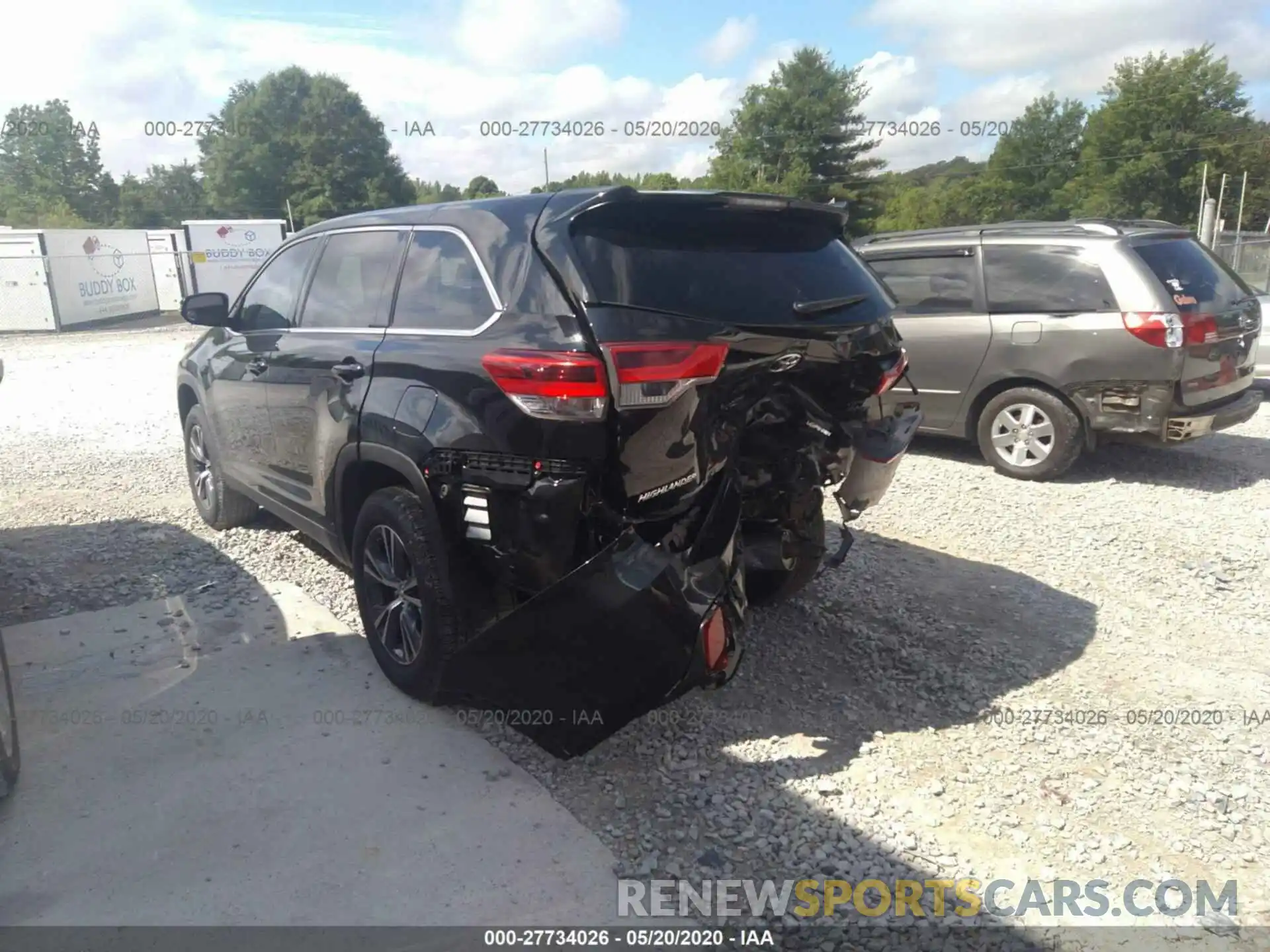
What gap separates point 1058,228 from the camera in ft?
23.6

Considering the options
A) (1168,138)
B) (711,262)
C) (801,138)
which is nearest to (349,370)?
(711,262)

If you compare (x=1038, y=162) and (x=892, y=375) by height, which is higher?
(x=1038, y=162)

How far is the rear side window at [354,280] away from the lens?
3953 mm

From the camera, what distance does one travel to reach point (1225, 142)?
168 feet

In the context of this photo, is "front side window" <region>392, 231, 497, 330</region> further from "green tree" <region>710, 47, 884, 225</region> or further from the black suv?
"green tree" <region>710, 47, 884, 225</region>

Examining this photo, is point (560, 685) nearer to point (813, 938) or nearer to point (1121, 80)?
point (813, 938)

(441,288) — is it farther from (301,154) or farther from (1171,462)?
(301,154)

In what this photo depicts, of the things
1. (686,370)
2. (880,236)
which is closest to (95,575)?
(686,370)

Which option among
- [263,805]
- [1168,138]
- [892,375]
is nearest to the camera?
[263,805]

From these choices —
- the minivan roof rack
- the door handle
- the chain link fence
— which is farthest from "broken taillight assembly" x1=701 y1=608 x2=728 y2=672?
the chain link fence

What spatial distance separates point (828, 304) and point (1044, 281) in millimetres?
4370

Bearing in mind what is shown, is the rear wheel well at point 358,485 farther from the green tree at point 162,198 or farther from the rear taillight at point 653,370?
the green tree at point 162,198

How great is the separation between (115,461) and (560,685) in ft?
21.5

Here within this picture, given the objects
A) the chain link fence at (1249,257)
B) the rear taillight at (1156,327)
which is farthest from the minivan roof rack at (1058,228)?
the chain link fence at (1249,257)
